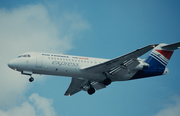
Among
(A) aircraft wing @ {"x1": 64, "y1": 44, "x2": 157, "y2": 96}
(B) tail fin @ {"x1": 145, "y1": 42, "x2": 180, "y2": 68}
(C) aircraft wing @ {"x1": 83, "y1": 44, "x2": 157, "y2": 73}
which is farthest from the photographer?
(B) tail fin @ {"x1": 145, "y1": 42, "x2": 180, "y2": 68}

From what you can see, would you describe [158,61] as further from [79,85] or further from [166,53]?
[79,85]

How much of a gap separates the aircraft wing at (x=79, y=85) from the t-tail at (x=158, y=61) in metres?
4.78

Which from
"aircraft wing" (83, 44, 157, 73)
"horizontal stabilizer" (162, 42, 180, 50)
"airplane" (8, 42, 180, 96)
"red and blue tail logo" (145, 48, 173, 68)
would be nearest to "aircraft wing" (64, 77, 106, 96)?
"airplane" (8, 42, 180, 96)

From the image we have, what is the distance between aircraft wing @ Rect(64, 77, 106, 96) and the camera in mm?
33688

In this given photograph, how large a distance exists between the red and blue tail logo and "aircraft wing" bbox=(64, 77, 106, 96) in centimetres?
650

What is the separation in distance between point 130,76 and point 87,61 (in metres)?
5.55

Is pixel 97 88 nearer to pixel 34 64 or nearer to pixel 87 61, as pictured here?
pixel 87 61

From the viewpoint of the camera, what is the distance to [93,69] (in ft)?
96.7

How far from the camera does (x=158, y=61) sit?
1291 inches

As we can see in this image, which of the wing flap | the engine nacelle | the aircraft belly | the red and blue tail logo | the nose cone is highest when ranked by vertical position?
the nose cone

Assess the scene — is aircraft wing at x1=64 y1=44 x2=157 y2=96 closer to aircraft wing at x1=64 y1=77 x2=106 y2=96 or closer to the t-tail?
aircraft wing at x1=64 y1=77 x2=106 y2=96

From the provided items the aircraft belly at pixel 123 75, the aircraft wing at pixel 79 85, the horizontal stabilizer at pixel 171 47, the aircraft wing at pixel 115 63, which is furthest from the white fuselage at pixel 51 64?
the horizontal stabilizer at pixel 171 47

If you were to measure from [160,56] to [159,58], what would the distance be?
31 cm

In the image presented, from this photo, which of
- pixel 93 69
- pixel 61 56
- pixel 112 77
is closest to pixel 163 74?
pixel 112 77
